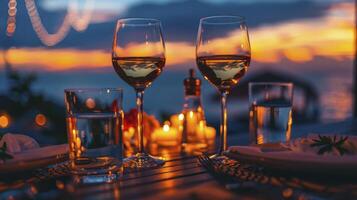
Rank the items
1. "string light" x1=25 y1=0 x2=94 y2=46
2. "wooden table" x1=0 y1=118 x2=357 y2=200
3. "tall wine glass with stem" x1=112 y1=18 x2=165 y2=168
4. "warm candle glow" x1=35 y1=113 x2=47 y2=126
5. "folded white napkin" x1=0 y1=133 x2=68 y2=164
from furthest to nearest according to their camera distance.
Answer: "string light" x1=25 y1=0 x2=94 y2=46 → "warm candle glow" x1=35 y1=113 x2=47 y2=126 → "tall wine glass with stem" x1=112 y1=18 x2=165 y2=168 → "folded white napkin" x1=0 y1=133 x2=68 y2=164 → "wooden table" x1=0 y1=118 x2=357 y2=200

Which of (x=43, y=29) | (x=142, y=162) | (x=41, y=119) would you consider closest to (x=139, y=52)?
(x=142, y=162)

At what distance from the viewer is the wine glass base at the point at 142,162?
0.92 m

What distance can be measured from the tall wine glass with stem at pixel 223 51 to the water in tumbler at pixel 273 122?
0.16 m

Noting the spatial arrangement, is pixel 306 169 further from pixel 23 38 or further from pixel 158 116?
pixel 23 38

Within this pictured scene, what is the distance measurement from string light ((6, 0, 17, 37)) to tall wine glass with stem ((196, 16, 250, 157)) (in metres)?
3.46

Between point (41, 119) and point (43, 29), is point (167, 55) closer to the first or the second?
point (41, 119)

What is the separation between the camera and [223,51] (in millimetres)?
Answer: 1015

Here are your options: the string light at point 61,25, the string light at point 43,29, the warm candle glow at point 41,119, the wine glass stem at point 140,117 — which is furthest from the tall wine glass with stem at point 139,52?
the string light at point 43,29

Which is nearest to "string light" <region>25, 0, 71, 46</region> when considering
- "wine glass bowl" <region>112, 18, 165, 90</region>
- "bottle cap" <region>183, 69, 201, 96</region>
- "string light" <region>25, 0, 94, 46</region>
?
"string light" <region>25, 0, 94, 46</region>

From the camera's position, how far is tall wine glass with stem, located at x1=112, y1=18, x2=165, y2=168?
103cm

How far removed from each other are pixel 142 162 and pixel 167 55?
26 cm

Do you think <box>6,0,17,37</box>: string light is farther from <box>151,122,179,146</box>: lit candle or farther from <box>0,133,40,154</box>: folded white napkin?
<box>0,133,40,154</box>: folded white napkin

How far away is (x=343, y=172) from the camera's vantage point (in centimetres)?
71

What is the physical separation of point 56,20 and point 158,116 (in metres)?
4.53
